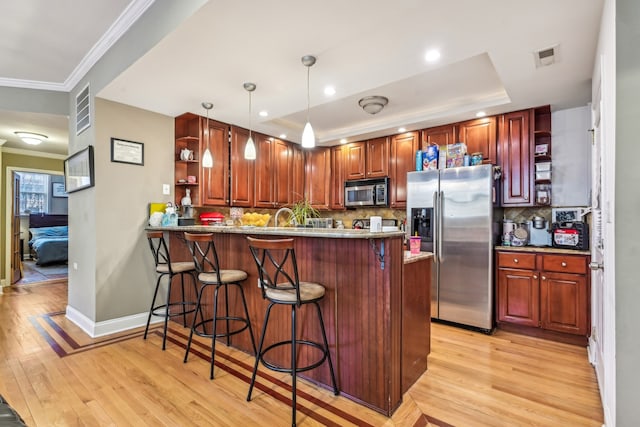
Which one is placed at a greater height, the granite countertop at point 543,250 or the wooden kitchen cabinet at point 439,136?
the wooden kitchen cabinet at point 439,136

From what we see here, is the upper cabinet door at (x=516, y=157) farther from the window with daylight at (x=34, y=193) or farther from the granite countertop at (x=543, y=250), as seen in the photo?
the window with daylight at (x=34, y=193)

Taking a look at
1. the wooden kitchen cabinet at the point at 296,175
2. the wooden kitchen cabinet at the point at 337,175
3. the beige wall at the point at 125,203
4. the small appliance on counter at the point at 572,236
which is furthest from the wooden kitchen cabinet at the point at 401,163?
the beige wall at the point at 125,203

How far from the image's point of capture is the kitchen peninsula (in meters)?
1.92

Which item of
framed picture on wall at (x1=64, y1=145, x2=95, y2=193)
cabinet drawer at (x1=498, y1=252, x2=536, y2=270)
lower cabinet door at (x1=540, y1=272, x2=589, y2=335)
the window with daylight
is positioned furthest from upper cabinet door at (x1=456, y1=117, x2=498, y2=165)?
the window with daylight

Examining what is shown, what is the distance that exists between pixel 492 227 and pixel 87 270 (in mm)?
4365

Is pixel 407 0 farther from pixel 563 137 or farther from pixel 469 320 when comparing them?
pixel 469 320

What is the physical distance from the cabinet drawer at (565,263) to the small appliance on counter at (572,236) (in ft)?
0.67

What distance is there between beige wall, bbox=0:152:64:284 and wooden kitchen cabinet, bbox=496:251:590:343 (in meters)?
7.36

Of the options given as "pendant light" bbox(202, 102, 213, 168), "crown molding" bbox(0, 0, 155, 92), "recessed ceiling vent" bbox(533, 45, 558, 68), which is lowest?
"pendant light" bbox(202, 102, 213, 168)

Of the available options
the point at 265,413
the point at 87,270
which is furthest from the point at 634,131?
the point at 87,270

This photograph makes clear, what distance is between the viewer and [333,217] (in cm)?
557

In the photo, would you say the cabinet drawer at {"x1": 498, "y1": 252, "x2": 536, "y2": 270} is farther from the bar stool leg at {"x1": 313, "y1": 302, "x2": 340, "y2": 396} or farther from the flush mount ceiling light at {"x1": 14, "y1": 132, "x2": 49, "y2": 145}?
the flush mount ceiling light at {"x1": 14, "y1": 132, "x2": 49, "y2": 145}

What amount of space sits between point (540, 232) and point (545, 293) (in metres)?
0.81

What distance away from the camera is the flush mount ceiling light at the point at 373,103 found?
11.8 ft
